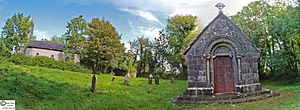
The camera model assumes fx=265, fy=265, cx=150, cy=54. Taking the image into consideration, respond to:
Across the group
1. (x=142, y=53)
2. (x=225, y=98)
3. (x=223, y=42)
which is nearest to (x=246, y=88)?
(x=225, y=98)

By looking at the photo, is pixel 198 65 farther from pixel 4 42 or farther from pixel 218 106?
pixel 4 42

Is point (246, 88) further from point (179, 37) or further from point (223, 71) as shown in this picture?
point (179, 37)

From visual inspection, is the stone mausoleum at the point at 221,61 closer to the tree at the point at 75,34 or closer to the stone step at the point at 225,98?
the stone step at the point at 225,98

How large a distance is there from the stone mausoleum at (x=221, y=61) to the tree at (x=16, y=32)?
1188 inches

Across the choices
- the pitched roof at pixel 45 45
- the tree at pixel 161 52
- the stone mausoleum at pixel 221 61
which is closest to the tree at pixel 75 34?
the pitched roof at pixel 45 45

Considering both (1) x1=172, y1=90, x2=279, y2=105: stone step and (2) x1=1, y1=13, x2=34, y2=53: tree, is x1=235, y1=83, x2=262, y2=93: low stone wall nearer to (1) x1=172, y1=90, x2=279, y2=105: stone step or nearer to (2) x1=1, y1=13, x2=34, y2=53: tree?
(1) x1=172, y1=90, x2=279, y2=105: stone step

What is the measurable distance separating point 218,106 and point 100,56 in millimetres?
26022

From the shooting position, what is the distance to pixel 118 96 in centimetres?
1752

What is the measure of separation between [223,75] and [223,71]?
0.27 metres

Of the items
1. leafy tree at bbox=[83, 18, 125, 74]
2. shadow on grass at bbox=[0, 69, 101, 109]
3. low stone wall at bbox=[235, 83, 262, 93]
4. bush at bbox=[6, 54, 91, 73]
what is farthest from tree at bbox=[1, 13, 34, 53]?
low stone wall at bbox=[235, 83, 262, 93]

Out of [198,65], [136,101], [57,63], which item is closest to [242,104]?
[198,65]

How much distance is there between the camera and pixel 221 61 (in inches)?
706

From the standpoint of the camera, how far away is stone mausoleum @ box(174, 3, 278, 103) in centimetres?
1736

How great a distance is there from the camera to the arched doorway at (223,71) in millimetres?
17641
